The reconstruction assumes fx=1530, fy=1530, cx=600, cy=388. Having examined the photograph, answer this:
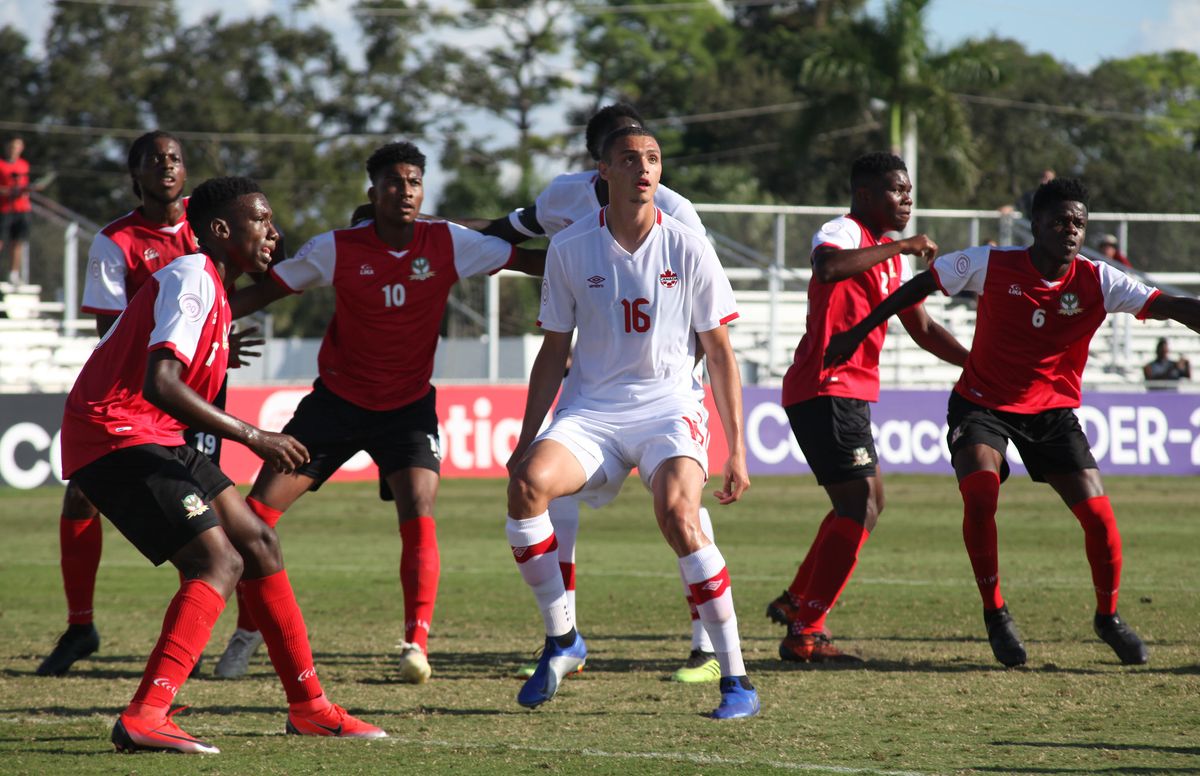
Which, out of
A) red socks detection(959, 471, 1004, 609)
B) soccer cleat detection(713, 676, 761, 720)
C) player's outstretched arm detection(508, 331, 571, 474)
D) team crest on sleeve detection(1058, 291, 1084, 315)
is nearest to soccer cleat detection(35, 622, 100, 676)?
player's outstretched arm detection(508, 331, 571, 474)

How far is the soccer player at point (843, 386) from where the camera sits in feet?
25.9

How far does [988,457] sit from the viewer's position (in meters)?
7.89

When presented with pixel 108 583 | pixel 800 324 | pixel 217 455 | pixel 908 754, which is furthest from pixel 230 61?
pixel 908 754

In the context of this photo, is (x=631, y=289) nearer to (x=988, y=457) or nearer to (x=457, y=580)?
(x=988, y=457)

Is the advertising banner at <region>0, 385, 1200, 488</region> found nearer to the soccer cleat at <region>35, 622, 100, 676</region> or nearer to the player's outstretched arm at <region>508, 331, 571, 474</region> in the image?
the soccer cleat at <region>35, 622, 100, 676</region>

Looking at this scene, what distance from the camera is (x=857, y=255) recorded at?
7797 millimetres

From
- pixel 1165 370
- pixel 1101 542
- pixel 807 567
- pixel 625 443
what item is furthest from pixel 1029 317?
pixel 1165 370

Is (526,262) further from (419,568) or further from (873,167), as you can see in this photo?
(873,167)

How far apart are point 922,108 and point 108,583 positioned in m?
31.5

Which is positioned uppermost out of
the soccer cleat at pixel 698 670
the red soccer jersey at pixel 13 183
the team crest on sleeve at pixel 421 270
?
the red soccer jersey at pixel 13 183

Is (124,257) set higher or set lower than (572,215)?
lower

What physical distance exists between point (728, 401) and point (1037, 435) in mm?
2328

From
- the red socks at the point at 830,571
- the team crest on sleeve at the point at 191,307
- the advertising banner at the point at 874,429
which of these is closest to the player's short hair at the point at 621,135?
the team crest on sleeve at the point at 191,307

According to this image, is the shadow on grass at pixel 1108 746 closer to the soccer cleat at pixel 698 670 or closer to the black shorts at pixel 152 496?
the soccer cleat at pixel 698 670
